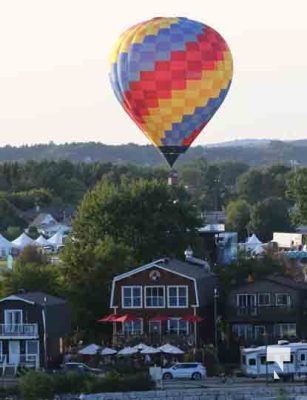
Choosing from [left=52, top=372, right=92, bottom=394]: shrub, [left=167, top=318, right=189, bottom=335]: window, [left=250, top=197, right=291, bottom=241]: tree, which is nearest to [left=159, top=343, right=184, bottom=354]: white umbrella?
[left=167, top=318, right=189, bottom=335]: window

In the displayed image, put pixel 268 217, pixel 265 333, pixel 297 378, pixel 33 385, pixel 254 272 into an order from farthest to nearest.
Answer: pixel 268 217
pixel 254 272
pixel 265 333
pixel 297 378
pixel 33 385

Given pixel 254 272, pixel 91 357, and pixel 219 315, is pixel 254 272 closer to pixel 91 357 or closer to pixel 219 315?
pixel 219 315

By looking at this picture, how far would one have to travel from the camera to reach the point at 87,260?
80.0m

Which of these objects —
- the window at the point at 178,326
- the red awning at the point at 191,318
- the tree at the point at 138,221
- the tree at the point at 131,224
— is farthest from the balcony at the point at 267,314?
the tree at the point at 138,221

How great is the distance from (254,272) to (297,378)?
54.0 ft

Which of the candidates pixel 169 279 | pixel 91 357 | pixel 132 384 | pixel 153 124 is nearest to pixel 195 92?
pixel 153 124

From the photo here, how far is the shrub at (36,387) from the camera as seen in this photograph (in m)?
63.7

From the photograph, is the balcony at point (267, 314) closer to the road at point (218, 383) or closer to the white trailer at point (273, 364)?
the white trailer at point (273, 364)

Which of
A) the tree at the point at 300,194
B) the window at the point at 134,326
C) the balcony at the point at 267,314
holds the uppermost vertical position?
the tree at the point at 300,194

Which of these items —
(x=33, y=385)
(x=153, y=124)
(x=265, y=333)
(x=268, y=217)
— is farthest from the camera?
(x=268, y=217)

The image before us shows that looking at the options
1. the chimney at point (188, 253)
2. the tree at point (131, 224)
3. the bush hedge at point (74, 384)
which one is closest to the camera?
the bush hedge at point (74, 384)

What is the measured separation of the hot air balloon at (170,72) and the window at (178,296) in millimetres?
15762

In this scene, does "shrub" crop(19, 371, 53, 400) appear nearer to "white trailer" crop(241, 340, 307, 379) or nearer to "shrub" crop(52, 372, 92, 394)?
"shrub" crop(52, 372, 92, 394)

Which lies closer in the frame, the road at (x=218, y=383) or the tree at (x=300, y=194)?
the road at (x=218, y=383)
